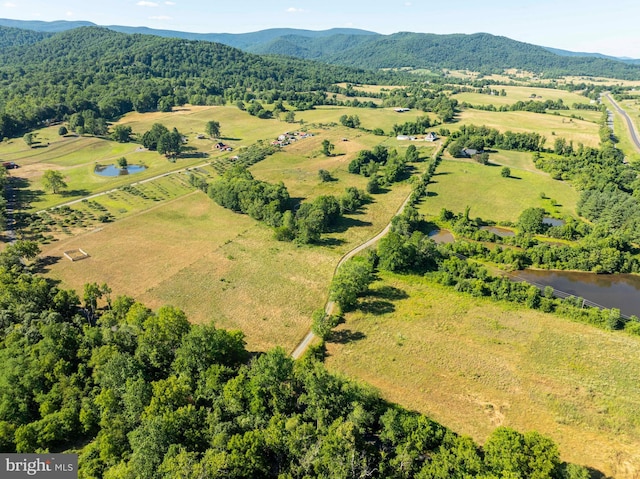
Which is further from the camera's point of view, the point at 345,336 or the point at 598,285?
the point at 598,285

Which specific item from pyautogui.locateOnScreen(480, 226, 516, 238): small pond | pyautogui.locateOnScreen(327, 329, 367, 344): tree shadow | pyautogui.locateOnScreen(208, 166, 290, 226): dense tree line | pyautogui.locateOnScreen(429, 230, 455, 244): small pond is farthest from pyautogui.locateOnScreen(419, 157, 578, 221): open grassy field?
pyautogui.locateOnScreen(327, 329, 367, 344): tree shadow

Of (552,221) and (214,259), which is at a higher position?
(552,221)

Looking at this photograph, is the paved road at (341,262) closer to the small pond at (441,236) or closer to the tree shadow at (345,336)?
the tree shadow at (345,336)

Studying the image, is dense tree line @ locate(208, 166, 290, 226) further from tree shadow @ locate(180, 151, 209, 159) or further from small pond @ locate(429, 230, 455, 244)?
tree shadow @ locate(180, 151, 209, 159)

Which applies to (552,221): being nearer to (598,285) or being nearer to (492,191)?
(492,191)

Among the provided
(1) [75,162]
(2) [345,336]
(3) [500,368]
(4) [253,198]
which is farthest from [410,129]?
(3) [500,368]

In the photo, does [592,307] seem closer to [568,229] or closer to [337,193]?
[568,229]
